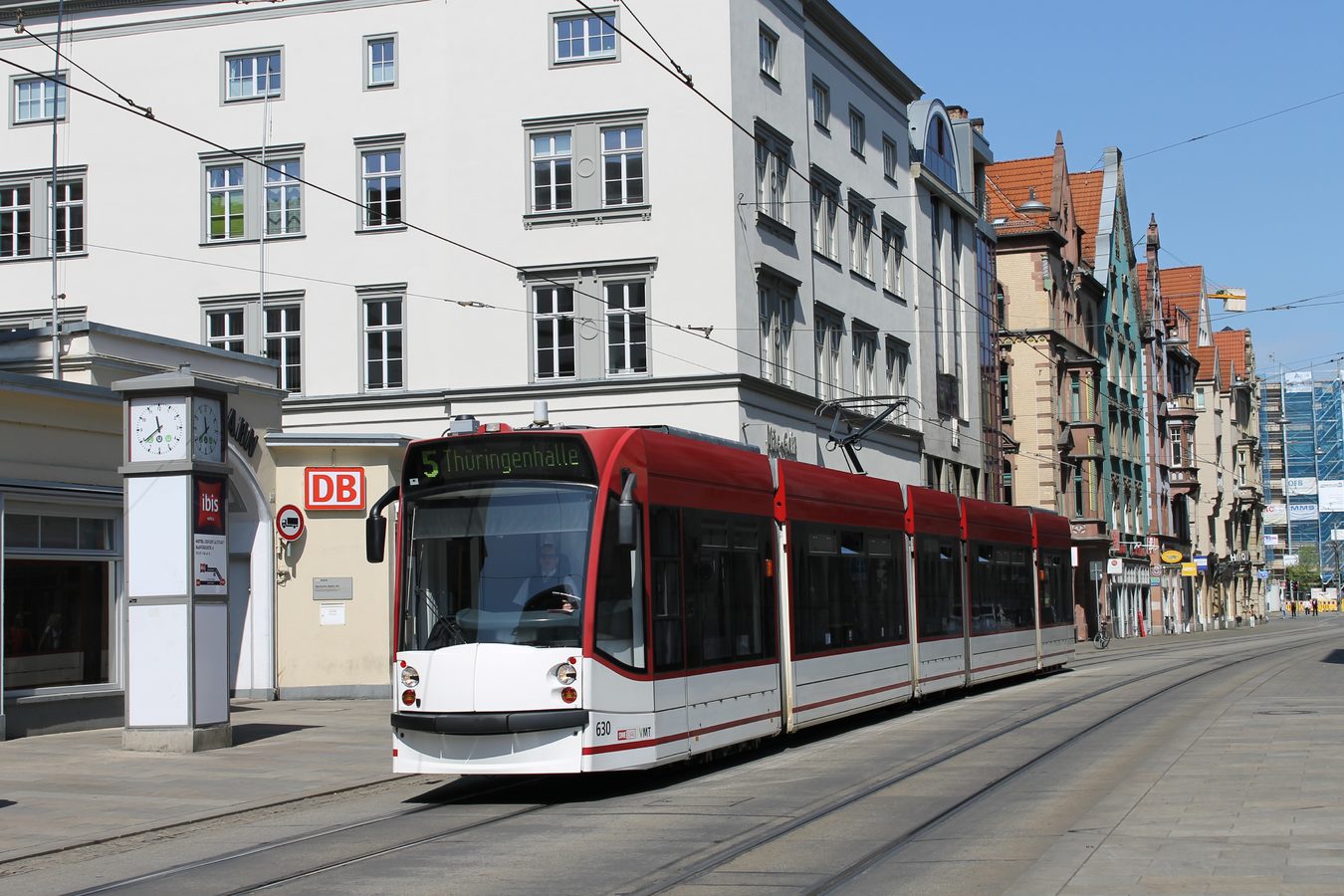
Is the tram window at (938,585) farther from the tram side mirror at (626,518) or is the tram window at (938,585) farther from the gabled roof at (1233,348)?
the gabled roof at (1233,348)

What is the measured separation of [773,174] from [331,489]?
14.8 meters

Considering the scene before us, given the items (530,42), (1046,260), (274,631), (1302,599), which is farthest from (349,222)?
(1302,599)

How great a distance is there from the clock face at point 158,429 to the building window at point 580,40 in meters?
19.2

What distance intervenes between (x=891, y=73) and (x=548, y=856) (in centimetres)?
3889

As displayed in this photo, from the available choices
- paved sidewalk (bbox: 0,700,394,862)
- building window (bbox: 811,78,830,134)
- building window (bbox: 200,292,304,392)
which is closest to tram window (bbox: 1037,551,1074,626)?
paved sidewalk (bbox: 0,700,394,862)

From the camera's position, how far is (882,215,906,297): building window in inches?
1834

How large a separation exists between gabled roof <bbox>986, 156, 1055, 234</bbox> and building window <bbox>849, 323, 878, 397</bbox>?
22011 mm

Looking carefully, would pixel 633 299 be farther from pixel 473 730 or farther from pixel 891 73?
pixel 473 730

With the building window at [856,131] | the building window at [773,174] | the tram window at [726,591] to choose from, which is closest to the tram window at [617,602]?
the tram window at [726,591]

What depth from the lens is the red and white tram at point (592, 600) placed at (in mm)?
13172

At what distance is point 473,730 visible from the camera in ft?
43.1

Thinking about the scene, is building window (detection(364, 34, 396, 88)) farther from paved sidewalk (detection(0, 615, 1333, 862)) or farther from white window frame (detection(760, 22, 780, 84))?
paved sidewalk (detection(0, 615, 1333, 862))

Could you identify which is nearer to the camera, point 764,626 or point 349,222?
point 764,626

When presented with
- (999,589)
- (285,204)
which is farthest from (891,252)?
(999,589)
